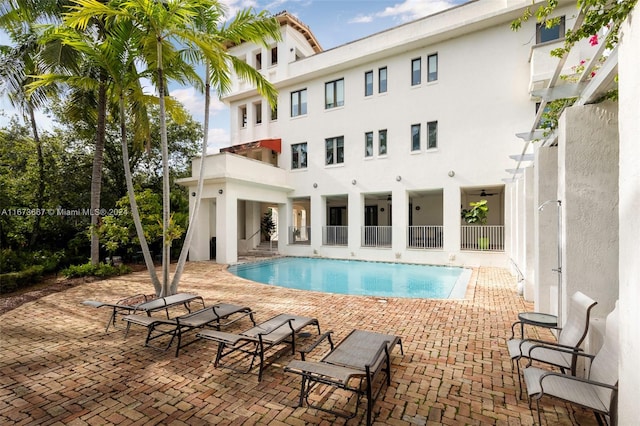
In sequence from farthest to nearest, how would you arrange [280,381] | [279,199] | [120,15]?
[279,199]
[120,15]
[280,381]

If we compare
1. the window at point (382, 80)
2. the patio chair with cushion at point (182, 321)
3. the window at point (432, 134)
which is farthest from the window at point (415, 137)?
the patio chair with cushion at point (182, 321)

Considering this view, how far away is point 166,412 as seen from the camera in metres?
3.32

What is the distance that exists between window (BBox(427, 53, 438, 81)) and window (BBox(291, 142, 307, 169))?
7925 mm

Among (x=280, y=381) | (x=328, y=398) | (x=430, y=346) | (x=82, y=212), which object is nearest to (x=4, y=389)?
(x=280, y=381)

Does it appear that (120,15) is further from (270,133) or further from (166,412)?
(270,133)

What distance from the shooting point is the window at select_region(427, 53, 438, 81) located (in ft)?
50.8

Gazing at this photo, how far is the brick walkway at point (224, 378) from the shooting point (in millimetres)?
3264

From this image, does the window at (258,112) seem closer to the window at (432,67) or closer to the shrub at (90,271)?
the window at (432,67)

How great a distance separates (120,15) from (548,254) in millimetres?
10503

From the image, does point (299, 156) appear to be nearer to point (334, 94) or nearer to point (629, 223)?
point (334, 94)

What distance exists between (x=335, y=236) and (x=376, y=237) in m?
2.48

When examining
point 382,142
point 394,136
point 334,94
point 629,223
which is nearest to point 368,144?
point 382,142

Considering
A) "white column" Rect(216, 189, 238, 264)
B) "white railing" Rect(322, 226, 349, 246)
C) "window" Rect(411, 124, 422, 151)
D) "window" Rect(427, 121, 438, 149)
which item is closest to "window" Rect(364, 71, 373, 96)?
"window" Rect(411, 124, 422, 151)

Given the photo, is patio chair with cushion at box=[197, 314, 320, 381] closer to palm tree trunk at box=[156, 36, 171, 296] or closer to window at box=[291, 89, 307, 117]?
palm tree trunk at box=[156, 36, 171, 296]
